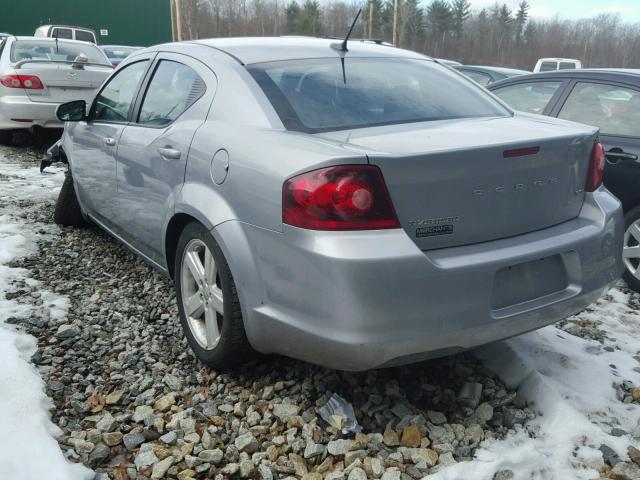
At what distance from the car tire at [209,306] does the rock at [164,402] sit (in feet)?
0.76

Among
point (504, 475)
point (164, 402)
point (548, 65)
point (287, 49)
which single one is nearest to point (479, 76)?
point (287, 49)

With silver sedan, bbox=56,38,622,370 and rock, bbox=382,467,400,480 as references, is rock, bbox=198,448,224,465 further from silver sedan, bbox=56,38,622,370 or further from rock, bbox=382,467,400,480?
rock, bbox=382,467,400,480

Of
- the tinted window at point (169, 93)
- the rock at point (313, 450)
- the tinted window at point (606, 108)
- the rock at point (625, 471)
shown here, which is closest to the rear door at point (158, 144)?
the tinted window at point (169, 93)

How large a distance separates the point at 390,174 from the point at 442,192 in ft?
0.70

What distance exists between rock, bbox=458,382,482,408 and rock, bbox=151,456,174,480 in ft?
4.07

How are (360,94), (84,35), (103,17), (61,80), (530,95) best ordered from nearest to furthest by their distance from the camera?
1. (360,94)
2. (530,95)
3. (61,80)
4. (84,35)
5. (103,17)

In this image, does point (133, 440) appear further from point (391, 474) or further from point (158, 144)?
point (158, 144)

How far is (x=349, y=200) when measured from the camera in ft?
7.23

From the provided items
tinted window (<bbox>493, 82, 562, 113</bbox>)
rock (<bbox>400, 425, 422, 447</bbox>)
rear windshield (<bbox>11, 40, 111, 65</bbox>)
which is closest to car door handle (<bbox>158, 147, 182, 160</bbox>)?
rock (<bbox>400, 425, 422, 447</bbox>)

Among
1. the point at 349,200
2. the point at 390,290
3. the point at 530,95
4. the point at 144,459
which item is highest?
the point at 530,95

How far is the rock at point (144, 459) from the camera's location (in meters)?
2.39

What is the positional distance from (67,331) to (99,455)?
43.9 inches

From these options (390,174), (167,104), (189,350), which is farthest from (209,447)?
(167,104)

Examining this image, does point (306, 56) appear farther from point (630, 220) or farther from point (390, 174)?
point (630, 220)
